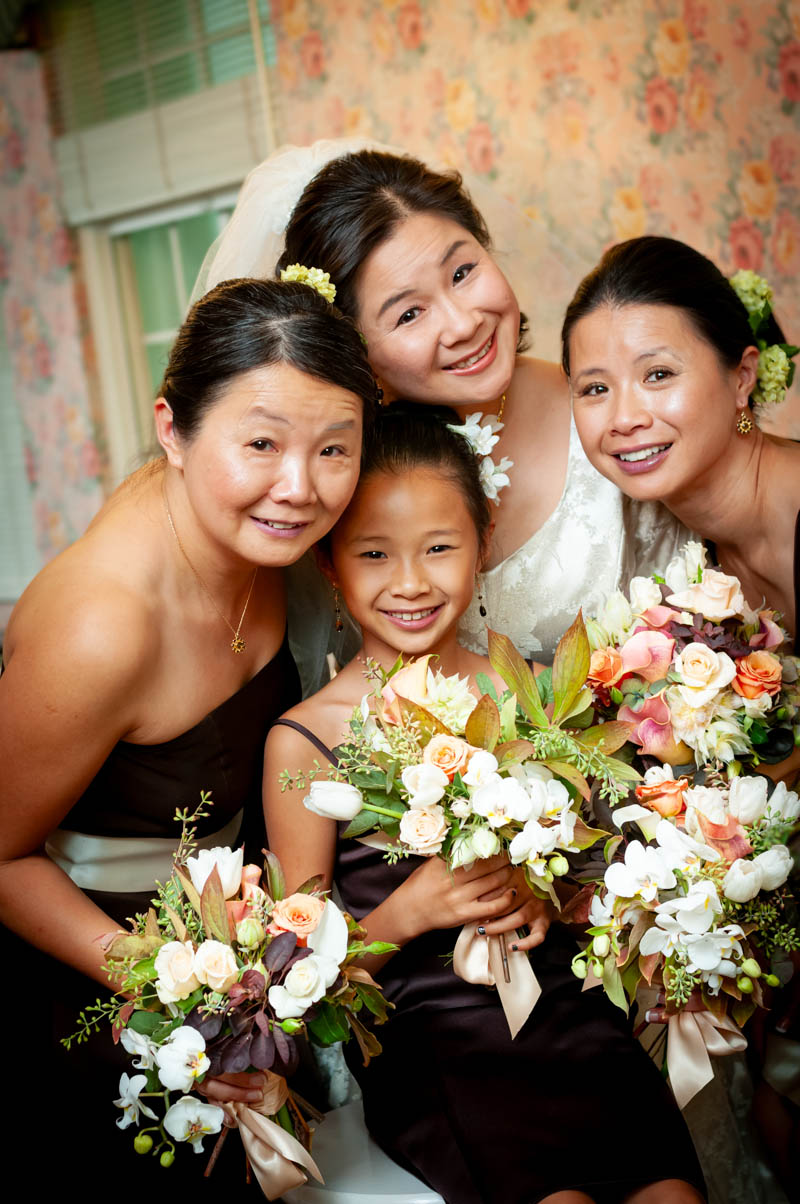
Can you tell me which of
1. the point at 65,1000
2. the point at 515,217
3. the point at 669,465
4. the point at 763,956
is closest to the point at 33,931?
the point at 65,1000

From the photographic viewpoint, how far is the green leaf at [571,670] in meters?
1.66

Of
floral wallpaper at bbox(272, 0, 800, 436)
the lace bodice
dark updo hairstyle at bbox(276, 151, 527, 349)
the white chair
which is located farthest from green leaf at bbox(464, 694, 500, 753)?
floral wallpaper at bbox(272, 0, 800, 436)

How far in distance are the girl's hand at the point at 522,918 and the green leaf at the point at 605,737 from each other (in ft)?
0.75

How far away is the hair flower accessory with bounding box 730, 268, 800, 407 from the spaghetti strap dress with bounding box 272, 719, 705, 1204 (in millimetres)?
1095

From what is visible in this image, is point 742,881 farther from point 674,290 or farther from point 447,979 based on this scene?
point 674,290

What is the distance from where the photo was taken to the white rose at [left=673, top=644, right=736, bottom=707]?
1.73 metres

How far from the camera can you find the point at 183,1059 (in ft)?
4.75

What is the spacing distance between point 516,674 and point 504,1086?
674 mm

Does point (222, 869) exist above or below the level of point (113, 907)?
above

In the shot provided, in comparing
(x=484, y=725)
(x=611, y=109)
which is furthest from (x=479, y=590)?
(x=611, y=109)

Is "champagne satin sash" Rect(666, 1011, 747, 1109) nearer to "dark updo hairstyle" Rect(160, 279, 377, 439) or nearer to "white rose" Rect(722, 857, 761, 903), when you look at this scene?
"white rose" Rect(722, 857, 761, 903)

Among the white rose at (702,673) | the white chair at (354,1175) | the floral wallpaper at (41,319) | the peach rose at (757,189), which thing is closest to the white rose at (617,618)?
the white rose at (702,673)

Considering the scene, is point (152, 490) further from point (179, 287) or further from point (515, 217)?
point (179, 287)

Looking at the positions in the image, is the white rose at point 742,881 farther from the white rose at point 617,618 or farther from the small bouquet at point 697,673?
the white rose at point 617,618
